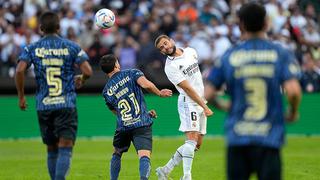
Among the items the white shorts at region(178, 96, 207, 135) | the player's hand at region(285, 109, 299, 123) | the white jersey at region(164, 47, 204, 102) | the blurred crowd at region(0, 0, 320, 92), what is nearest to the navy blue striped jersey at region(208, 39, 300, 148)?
the player's hand at region(285, 109, 299, 123)

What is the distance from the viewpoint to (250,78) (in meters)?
7.73

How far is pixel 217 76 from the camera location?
795 cm

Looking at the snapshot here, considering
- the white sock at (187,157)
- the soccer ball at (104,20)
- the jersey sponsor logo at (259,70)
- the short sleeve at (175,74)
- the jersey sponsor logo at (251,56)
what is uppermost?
the soccer ball at (104,20)

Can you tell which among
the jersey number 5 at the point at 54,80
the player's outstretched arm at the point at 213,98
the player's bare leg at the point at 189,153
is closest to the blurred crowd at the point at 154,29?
the player's bare leg at the point at 189,153

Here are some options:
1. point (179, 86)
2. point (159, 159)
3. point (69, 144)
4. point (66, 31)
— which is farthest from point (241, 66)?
point (66, 31)

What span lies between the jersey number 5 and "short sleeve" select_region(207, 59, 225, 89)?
3766 mm

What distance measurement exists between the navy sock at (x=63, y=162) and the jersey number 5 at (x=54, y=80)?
78cm

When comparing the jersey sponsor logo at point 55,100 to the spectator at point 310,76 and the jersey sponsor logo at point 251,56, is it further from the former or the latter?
the spectator at point 310,76

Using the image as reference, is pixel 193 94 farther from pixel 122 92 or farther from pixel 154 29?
pixel 154 29

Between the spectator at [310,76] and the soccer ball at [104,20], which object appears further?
the spectator at [310,76]

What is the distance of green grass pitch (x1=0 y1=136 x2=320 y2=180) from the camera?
15.6 meters

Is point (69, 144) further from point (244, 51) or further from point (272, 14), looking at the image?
point (272, 14)

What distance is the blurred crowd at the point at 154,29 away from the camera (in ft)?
85.6

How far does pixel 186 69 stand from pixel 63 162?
11.8 feet
